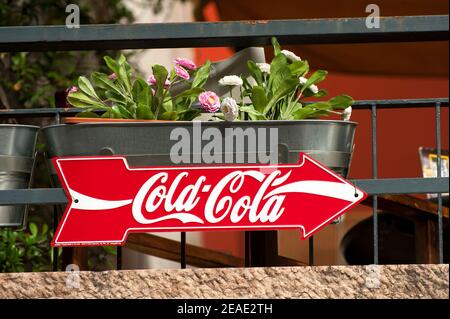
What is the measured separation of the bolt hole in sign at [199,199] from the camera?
2514 mm

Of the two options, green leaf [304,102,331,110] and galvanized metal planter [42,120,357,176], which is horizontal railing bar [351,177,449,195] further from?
green leaf [304,102,331,110]

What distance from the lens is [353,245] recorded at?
18.3ft

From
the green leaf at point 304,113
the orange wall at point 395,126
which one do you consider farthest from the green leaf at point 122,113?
the orange wall at point 395,126

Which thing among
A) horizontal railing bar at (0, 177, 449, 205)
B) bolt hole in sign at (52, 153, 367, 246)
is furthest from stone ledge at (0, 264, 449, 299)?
horizontal railing bar at (0, 177, 449, 205)

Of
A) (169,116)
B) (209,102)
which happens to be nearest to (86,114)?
(169,116)

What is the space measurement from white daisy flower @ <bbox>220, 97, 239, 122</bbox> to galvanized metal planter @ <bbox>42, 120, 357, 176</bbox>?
0.02 metres

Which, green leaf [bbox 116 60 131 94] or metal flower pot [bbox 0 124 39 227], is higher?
green leaf [bbox 116 60 131 94]

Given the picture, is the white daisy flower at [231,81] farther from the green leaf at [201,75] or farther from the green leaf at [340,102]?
the green leaf at [340,102]

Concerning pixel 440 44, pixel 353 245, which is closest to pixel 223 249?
pixel 353 245

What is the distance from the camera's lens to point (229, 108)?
101 inches

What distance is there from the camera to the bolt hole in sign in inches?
99.0

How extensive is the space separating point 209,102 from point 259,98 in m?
0.14
